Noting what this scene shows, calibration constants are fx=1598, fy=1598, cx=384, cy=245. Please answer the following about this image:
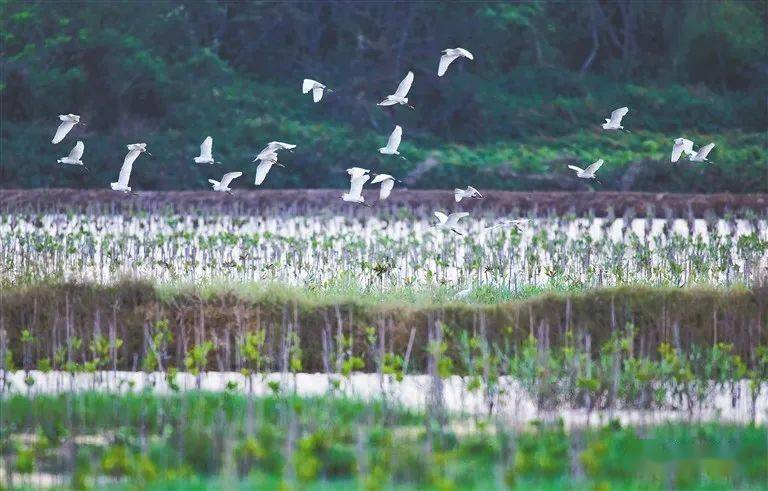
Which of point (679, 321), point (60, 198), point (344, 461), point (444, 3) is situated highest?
point (444, 3)

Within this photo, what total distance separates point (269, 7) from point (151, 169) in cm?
675

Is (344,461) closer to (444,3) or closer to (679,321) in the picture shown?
(679,321)

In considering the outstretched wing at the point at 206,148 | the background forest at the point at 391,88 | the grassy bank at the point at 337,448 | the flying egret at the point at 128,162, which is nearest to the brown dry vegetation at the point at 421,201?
the background forest at the point at 391,88

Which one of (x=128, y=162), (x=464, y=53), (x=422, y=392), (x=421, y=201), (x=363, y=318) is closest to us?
(x=422, y=392)

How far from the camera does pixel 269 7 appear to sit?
119 ft

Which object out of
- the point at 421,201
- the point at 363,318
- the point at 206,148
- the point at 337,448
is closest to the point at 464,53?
the point at 206,148

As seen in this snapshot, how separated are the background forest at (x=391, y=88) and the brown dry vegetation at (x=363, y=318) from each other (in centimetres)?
2028

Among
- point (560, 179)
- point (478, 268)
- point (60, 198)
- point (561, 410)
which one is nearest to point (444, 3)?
point (560, 179)

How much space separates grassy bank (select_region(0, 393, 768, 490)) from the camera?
683cm

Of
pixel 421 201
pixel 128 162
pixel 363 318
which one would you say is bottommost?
Result: pixel 363 318

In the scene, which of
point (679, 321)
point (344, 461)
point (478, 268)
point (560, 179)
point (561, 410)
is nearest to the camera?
point (344, 461)

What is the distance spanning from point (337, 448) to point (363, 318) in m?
3.23

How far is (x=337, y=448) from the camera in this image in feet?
24.5

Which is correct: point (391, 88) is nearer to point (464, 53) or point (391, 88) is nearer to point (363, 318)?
point (464, 53)
